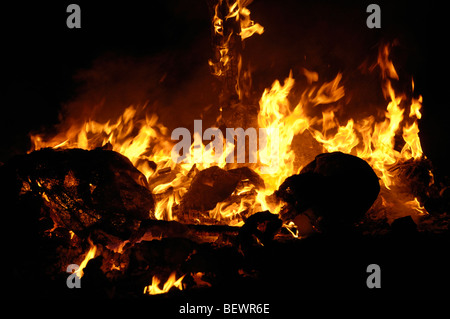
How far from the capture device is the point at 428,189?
4.22 meters

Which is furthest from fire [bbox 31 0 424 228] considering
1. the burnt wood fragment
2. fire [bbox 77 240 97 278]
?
fire [bbox 77 240 97 278]

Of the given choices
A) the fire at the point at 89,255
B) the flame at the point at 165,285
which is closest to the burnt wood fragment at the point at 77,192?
the fire at the point at 89,255

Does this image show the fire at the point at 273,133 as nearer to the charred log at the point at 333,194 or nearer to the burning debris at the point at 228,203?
the burning debris at the point at 228,203

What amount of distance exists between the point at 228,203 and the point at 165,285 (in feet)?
4.72

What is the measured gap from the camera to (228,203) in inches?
153

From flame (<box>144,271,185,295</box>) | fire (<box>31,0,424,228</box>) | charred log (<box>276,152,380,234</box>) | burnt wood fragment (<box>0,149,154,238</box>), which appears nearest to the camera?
flame (<box>144,271,185,295</box>)

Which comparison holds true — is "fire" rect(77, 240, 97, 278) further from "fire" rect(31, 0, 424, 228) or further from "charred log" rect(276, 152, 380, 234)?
"charred log" rect(276, 152, 380, 234)

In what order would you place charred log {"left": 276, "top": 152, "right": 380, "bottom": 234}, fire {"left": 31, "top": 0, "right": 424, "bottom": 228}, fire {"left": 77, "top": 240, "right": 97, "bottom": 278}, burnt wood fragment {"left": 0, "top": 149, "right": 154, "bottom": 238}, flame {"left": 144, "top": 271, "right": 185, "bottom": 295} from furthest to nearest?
fire {"left": 31, "top": 0, "right": 424, "bottom": 228} < charred log {"left": 276, "top": 152, "right": 380, "bottom": 234} < burnt wood fragment {"left": 0, "top": 149, "right": 154, "bottom": 238} < fire {"left": 77, "top": 240, "right": 97, "bottom": 278} < flame {"left": 144, "top": 271, "right": 185, "bottom": 295}

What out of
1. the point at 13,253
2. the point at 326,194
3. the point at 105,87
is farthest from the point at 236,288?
the point at 105,87

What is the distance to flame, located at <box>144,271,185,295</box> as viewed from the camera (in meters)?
2.63

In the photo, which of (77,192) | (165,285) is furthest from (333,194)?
(77,192)

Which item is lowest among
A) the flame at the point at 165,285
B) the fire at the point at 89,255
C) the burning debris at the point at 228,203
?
the flame at the point at 165,285

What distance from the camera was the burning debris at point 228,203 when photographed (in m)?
2.72

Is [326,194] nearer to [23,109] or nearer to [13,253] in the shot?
[13,253]
